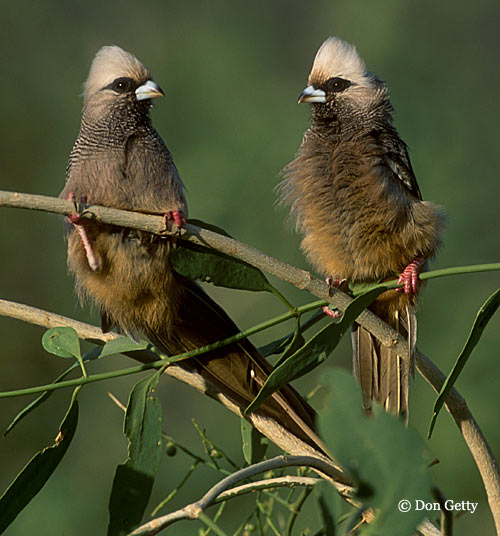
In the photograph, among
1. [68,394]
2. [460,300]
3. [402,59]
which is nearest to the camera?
[460,300]

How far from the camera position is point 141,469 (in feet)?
5.78

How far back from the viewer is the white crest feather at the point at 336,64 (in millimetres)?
3088

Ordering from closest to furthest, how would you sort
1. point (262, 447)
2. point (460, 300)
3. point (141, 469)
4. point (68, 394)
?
1. point (141, 469)
2. point (262, 447)
3. point (460, 300)
4. point (68, 394)

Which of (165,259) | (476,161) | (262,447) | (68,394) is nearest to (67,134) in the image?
(68,394)

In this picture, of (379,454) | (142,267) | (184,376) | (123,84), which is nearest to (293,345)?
(184,376)

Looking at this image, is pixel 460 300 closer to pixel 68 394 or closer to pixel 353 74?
pixel 353 74

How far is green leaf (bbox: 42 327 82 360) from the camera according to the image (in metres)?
1.88

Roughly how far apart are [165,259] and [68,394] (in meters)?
3.65

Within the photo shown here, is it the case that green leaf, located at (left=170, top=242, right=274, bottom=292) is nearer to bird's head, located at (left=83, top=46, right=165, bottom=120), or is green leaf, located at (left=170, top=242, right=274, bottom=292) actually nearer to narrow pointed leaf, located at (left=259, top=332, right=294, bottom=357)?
narrow pointed leaf, located at (left=259, top=332, right=294, bottom=357)

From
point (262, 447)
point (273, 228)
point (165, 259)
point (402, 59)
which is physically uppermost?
point (402, 59)

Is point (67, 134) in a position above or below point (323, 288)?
above

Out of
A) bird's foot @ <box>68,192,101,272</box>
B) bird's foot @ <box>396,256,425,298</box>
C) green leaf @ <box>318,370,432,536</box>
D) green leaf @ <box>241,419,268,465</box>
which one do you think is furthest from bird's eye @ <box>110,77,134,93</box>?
green leaf @ <box>318,370,432,536</box>

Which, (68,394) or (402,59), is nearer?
(68,394)

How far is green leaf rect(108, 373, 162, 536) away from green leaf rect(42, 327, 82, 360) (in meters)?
0.19
